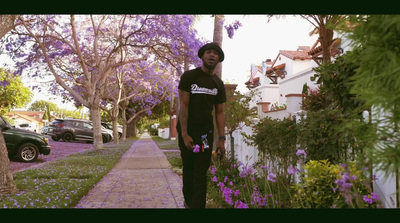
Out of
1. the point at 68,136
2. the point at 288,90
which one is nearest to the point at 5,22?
the point at 288,90

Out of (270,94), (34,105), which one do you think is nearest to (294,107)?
(270,94)

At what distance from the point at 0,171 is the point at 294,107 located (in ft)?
23.4

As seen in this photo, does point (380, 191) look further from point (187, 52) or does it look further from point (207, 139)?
point (187, 52)

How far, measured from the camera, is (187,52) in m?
15.1

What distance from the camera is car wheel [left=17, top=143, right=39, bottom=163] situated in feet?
38.6

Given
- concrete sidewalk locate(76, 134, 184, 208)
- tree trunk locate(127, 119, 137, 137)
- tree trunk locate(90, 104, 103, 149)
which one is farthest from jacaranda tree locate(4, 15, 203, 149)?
tree trunk locate(127, 119, 137, 137)

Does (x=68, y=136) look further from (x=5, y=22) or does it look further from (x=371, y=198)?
(x=371, y=198)

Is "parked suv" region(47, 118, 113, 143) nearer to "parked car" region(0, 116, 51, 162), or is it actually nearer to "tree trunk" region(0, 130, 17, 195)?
"parked car" region(0, 116, 51, 162)

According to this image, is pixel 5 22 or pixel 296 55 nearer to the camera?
pixel 5 22

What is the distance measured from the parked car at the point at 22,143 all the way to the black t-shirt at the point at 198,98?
901 centimetres

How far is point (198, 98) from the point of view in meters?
4.14

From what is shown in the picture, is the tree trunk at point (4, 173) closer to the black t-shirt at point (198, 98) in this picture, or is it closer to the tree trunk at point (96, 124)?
the black t-shirt at point (198, 98)

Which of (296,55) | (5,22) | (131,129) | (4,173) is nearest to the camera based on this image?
(4,173)

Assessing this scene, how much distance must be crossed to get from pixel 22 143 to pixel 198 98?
9.46 metres
